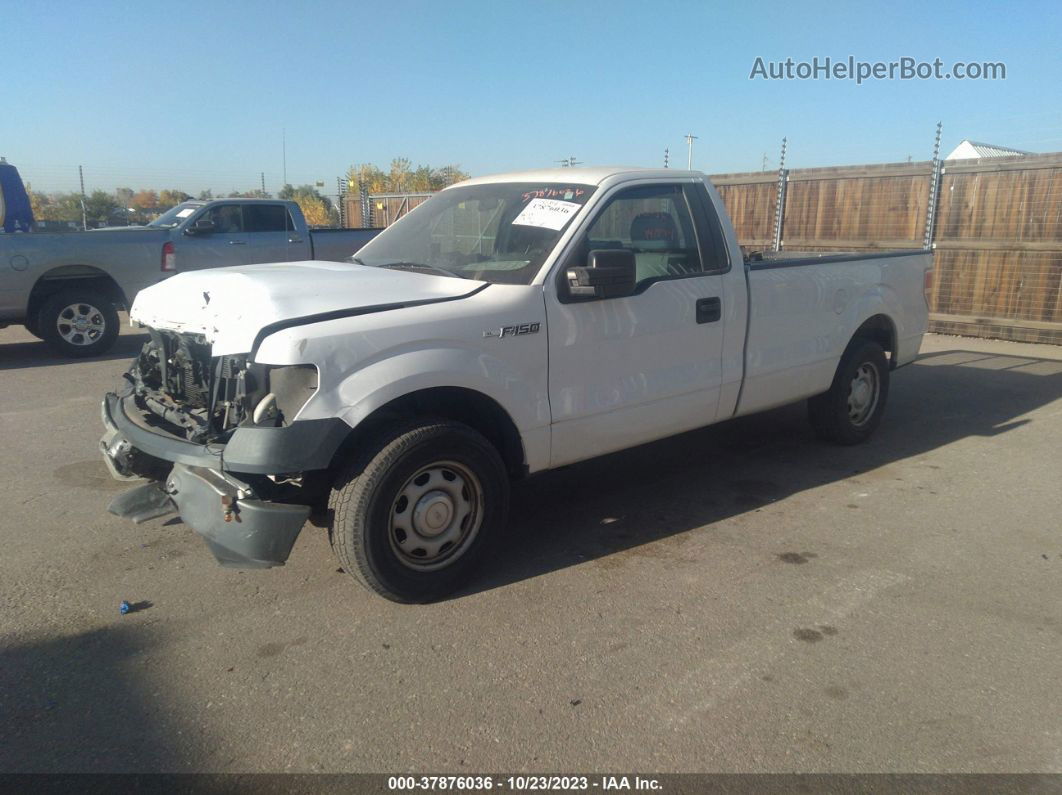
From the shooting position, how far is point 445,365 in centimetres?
363

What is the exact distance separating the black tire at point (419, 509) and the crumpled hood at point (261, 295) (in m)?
0.63

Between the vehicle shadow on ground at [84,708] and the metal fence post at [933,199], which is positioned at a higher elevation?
the metal fence post at [933,199]

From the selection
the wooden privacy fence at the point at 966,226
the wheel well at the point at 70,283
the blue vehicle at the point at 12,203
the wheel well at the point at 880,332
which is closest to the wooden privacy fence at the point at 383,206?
the wooden privacy fence at the point at 966,226

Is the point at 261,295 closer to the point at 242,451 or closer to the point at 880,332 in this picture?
the point at 242,451

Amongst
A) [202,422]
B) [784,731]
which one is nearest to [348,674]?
[202,422]

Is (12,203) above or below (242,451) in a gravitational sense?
above

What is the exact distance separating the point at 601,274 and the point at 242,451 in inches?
72.5

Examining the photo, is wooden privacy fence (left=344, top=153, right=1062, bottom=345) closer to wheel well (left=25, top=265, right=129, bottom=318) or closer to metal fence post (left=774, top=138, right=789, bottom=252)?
metal fence post (left=774, top=138, right=789, bottom=252)

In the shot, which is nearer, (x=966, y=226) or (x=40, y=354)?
(x=40, y=354)

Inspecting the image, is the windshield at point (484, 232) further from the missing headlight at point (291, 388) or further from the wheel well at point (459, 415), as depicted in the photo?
the missing headlight at point (291, 388)

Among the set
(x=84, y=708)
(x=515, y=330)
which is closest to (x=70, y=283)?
(x=515, y=330)

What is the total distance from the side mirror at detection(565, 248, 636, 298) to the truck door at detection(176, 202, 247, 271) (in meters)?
8.04

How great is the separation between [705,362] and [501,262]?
141cm

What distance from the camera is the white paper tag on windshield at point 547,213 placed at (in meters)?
4.27
